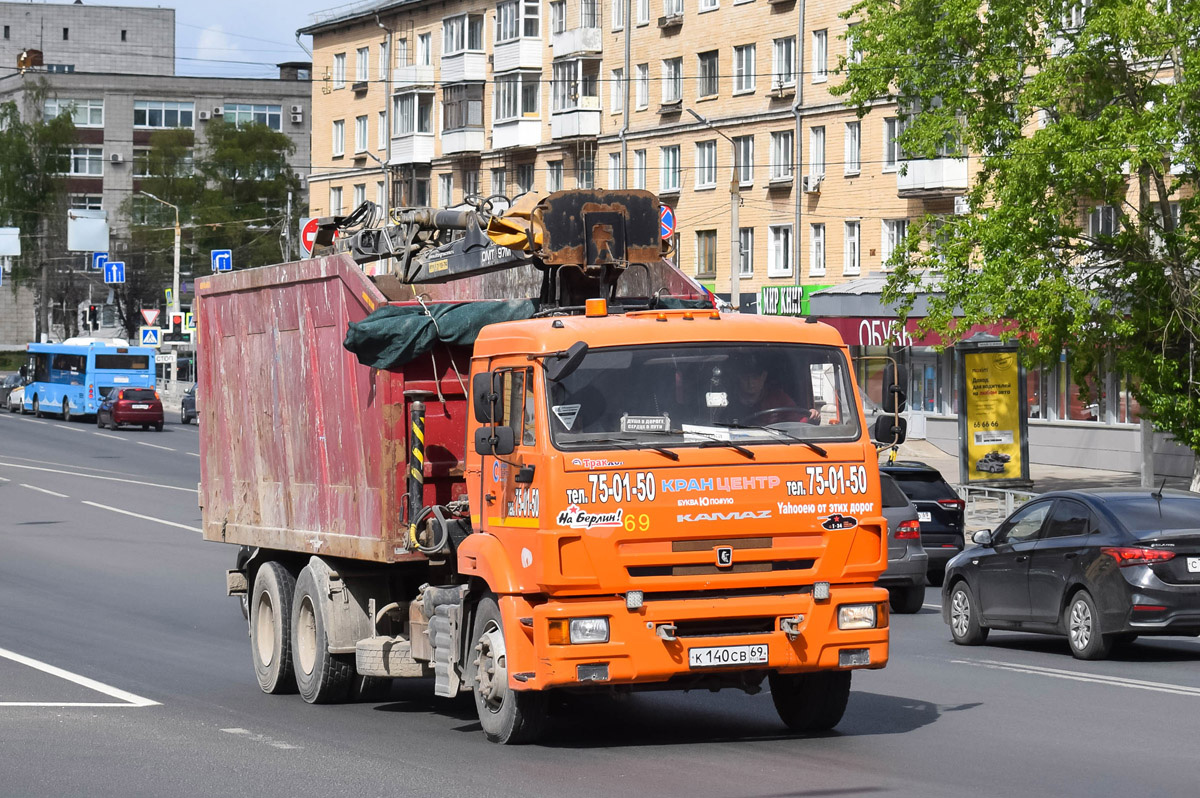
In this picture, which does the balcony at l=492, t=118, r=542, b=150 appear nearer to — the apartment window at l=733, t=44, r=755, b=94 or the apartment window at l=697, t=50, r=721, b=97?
the apartment window at l=697, t=50, r=721, b=97

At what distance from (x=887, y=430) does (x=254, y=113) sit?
116 metres

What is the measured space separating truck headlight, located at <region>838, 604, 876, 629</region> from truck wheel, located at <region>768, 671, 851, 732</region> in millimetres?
693

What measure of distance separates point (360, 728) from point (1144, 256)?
24038 mm

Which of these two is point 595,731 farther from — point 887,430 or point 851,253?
point 851,253

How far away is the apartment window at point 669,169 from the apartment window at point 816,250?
7165mm

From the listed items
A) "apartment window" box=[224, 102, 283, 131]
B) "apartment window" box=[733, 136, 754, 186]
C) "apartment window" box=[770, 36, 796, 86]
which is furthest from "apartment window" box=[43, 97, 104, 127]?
"apartment window" box=[770, 36, 796, 86]

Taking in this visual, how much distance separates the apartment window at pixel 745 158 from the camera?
58031 mm

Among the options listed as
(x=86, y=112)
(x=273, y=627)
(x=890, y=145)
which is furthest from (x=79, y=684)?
(x=86, y=112)

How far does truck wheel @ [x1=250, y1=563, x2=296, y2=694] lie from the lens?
13.5 m

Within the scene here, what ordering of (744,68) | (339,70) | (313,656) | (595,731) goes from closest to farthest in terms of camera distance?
(595,731) → (313,656) → (744,68) → (339,70)

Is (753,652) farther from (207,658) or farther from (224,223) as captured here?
(224,223)

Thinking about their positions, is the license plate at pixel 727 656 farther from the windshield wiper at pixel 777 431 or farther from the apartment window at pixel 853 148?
the apartment window at pixel 853 148

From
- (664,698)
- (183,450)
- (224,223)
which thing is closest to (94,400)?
(183,450)

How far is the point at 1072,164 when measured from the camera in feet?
99.1
